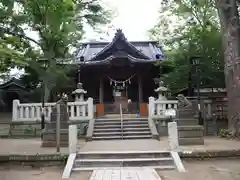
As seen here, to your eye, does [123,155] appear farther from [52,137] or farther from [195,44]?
[195,44]

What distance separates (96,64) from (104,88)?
2441mm

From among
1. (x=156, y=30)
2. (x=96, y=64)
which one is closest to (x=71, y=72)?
(x=96, y=64)

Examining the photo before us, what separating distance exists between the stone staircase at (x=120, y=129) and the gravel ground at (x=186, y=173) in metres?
5.05

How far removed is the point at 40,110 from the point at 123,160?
8.07m

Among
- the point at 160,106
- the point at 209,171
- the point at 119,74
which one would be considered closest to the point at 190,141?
the point at 209,171

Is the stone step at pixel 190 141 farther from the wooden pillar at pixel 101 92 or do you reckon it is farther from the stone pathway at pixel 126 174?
the wooden pillar at pixel 101 92

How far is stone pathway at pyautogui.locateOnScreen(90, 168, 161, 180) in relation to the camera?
693 cm

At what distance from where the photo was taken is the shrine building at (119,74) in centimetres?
2056

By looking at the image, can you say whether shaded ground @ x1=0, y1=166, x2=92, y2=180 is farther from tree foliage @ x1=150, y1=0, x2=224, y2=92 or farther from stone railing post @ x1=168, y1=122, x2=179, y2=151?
tree foliage @ x1=150, y1=0, x2=224, y2=92

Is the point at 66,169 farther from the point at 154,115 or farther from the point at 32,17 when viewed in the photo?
the point at 32,17

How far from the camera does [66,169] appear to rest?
773cm

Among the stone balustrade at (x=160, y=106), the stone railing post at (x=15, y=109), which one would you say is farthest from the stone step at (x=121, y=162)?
the stone railing post at (x=15, y=109)

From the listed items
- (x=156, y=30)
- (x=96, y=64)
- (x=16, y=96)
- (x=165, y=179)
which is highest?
(x=156, y=30)

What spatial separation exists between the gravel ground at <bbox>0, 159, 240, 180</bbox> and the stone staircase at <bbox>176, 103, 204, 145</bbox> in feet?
7.04
